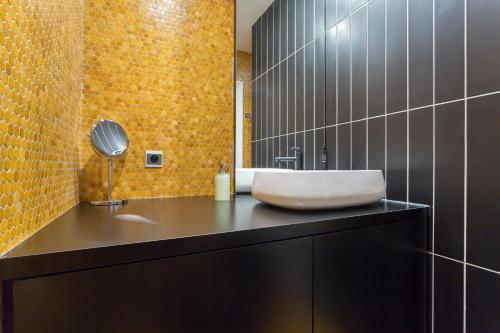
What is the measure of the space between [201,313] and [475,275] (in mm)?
936

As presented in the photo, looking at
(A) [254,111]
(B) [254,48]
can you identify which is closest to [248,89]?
(A) [254,111]

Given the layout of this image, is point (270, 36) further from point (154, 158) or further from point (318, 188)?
point (318, 188)

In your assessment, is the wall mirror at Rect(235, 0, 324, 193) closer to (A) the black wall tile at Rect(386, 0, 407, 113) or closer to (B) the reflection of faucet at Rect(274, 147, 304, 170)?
(B) the reflection of faucet at Rect(274, 147, 304, 170)

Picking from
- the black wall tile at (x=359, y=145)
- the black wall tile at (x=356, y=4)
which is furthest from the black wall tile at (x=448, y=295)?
the black wall tile at (x=356, y=4)

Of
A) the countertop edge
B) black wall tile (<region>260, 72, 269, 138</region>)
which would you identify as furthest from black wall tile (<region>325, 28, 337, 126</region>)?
the countertop edge

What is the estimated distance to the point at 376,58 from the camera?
127 centimetres

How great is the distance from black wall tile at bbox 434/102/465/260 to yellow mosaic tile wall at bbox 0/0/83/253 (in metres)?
1.27

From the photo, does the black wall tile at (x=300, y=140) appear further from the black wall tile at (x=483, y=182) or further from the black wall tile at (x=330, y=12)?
the black wall tile at (x=483, y=182)

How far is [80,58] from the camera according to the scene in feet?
3.70

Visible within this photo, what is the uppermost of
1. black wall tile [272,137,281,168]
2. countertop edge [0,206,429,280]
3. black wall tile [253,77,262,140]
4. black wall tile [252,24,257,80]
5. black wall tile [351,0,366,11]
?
black wall tile [351,0,366,11]

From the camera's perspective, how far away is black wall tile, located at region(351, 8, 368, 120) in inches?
52.6

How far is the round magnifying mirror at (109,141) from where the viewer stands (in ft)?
3.53

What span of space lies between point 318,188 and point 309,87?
0.92 meters

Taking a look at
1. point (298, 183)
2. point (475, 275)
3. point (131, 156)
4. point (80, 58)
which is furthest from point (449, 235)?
point (80, 58)
